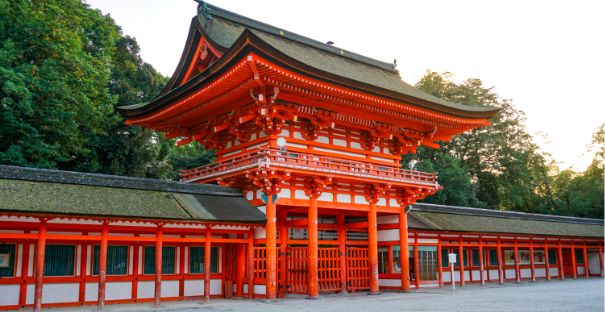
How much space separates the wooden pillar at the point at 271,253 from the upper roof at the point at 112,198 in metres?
0.38

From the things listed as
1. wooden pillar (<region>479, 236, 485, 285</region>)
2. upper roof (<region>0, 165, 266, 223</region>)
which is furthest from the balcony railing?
wooden pillar (<region>479, 236, 485, 285</region>)

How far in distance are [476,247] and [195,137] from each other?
718 inches

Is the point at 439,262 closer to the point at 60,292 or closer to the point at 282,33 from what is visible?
the point at 282,33

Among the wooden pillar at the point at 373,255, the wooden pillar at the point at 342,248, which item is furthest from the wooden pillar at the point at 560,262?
the wooden pillar at the point at 342,248


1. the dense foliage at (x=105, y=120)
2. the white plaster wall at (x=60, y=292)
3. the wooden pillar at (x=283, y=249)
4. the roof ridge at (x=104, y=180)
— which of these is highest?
the dense foliage at (x=105, y=120)

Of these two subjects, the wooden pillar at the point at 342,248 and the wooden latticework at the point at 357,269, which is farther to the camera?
the wooden latticework at the point at 357,269

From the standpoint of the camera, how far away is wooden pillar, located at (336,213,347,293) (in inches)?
918

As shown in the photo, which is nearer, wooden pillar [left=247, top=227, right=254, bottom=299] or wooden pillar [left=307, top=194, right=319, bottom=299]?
wooden pillar [left=247, top=227, right=254, bottom=299]

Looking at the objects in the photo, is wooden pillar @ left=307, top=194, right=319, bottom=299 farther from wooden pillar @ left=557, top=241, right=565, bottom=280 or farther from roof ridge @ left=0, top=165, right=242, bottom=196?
wooden pillar @ left=557, top=241, right=565, bottom=280

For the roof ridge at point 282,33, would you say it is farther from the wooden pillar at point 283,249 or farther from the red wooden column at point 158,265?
the red wooden column at point 158,265

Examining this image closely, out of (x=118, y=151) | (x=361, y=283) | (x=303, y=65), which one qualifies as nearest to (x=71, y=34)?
(x=118, y=151)

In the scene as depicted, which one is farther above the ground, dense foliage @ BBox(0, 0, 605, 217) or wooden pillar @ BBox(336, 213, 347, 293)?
dense foliage @ BBox(0, 0, 605, 217)

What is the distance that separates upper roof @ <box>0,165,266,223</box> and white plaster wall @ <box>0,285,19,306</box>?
122 inches

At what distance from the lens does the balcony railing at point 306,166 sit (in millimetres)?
19603
